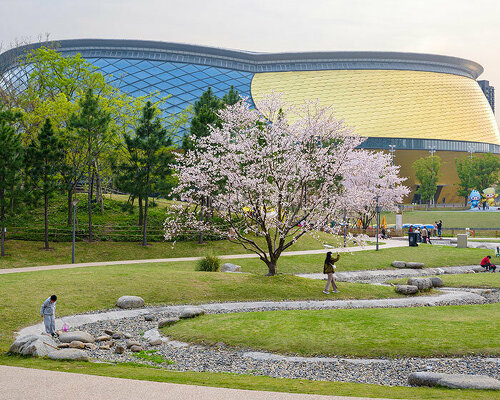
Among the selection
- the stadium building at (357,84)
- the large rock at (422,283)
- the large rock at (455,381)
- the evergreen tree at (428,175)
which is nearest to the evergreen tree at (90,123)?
the large rock at (422,283)

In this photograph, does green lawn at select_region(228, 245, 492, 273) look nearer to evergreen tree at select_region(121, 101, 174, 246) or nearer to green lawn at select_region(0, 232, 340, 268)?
green lawn at select_region(0, 232, 340, 268)

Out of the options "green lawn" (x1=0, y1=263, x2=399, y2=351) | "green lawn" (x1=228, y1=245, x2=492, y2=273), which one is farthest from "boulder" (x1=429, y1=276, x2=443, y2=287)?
"green lawn" (x1=228, y1=245, x2=492, y2=273)

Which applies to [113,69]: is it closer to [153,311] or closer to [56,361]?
[153,311]

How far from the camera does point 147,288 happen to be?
2505cm

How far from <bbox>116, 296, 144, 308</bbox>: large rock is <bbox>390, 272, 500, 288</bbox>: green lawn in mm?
15663

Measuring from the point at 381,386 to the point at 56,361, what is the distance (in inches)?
305

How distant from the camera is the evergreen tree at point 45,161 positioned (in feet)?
124

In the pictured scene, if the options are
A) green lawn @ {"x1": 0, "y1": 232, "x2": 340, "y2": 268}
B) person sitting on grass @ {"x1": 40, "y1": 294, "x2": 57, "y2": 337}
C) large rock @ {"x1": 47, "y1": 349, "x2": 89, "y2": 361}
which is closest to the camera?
large rock @ {"x1": 47, "y1": 349, "x2": 89, "y2": 361}

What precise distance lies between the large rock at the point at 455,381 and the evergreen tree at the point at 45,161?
100ft

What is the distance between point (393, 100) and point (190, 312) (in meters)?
104

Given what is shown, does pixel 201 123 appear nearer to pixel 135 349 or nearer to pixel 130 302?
pixel 130 302

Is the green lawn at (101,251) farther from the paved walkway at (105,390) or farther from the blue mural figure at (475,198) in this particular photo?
the blue mural figure at (475,198)

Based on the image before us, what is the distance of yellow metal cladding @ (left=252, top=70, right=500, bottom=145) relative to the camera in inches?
4377

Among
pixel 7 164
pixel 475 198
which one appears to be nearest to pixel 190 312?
pixel 7 164
